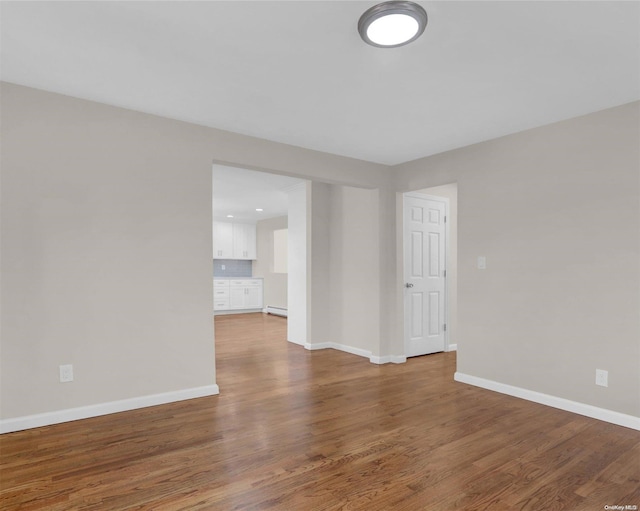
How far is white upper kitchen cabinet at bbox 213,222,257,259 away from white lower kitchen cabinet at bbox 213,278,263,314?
0.73 meters

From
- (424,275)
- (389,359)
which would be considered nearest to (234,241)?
(424,275)

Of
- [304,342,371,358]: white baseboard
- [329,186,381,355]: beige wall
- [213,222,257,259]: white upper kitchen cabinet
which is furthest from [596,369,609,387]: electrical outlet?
[213,222,257,259]: white upper kitchen cabinet

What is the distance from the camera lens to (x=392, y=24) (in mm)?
1990

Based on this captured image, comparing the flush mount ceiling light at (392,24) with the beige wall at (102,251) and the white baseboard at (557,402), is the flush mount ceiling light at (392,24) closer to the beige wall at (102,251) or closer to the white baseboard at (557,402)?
the beige wall at (102,251)

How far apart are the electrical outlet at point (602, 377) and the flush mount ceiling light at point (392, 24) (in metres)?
2.83

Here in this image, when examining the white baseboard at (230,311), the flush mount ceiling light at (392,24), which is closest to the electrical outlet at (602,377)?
the flush mount ceiling light at (392,24)

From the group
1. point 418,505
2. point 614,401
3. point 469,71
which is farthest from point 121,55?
point 614,401

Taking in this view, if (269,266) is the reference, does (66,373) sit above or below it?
below

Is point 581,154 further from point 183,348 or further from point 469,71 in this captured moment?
point 183,348

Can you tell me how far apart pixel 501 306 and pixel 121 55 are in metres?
3.65

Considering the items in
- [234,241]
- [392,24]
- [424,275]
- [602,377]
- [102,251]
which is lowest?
[602,377]

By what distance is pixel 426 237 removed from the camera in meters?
5.17

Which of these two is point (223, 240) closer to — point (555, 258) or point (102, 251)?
point (102, 251)

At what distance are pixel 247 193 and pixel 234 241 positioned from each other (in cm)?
377
